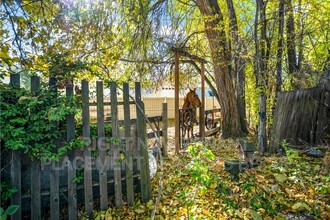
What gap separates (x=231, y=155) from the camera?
4195 mm

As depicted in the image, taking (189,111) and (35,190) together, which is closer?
(35,190)

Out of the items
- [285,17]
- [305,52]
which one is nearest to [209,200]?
[285,17]

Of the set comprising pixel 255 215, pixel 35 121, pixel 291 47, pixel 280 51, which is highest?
pixel 291 47

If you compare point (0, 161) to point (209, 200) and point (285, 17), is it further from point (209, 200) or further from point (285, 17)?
point (285, 17)

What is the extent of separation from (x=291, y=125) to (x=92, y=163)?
10.8ft

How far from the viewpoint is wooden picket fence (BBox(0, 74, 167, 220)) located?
80.7 inches

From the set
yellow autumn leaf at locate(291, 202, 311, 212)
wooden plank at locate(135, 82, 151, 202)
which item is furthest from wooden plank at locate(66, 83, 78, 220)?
yellow autumn leaf at locate(291, 202, 311, 212)

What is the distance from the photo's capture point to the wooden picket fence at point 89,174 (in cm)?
205

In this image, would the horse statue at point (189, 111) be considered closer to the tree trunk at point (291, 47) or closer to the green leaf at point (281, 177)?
the tree trunk at point (291, 47)

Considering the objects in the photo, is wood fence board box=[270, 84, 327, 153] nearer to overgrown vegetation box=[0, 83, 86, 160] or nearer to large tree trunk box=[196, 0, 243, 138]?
large tree trunk box=[196, 0, 243, 138]

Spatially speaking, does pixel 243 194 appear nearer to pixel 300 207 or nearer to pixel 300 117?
pixel 300 207

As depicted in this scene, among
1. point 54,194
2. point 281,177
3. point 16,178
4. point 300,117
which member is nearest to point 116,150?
point 54,194

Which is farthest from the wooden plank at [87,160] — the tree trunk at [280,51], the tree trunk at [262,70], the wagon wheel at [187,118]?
the tree trunk at [280,51]

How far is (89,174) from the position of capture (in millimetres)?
2266
